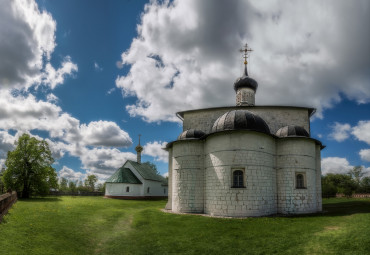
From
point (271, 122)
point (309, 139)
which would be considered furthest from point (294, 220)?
point (271, 122)

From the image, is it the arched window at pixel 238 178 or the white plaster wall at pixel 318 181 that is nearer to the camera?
the arched window at pixel 238 178

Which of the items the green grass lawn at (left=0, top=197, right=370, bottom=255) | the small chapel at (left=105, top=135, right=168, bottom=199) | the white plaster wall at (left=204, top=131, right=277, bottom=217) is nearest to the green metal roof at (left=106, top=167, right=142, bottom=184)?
the small chapel at (left=105, top=135, right=168, bottom=199)

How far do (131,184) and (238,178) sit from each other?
24.4 metres

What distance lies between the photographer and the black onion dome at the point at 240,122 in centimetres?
1540

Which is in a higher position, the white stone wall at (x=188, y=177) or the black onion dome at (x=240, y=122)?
the black onion dome at (x=240, y=122)

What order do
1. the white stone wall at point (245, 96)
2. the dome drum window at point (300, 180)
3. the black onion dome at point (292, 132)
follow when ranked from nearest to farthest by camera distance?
the dome drum window at point (300, 180) → the black onion dome at point (292, 132) → the white stone wall at point (245, 96)

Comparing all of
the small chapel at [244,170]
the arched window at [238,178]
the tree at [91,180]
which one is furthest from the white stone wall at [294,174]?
the tree at [91,180]

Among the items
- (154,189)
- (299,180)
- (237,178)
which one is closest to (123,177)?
(154,189)

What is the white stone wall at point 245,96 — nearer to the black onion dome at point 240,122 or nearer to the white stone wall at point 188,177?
the black onion dome at point 240,122

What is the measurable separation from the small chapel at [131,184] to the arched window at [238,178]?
2398cm

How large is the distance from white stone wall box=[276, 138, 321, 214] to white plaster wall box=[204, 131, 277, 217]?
0.70 m

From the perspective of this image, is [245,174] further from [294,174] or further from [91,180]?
[91,180]

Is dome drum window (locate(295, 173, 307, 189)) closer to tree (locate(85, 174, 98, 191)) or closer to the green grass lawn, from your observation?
the green grass lawn

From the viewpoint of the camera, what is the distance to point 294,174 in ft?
53.3
